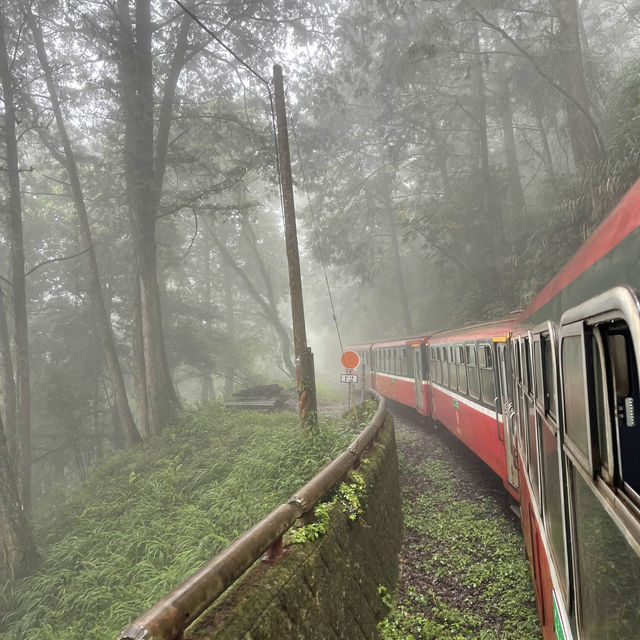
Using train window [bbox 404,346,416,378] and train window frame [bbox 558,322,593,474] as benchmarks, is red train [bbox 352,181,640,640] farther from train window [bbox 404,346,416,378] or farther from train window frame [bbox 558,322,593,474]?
train window [bbox 404,346,416,378]

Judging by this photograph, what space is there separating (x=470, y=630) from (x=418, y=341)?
9450mm

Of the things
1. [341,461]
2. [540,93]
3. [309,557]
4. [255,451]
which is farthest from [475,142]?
[309,557]

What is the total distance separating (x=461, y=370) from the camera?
9.22 meters

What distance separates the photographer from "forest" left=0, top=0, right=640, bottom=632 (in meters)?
12.2

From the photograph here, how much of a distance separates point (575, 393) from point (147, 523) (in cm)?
905

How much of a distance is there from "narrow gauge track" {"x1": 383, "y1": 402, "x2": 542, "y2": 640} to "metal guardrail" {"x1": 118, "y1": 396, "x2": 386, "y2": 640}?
191 centimetres

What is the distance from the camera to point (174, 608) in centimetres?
192

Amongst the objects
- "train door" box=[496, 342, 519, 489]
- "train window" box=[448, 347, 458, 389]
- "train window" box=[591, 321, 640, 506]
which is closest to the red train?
"train window" box=[591, 321, 640, 506]

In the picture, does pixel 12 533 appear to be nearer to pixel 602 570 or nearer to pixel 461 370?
pixel 461 370

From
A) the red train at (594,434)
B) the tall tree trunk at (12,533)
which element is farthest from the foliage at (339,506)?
the tall tree trunk at (12,533)

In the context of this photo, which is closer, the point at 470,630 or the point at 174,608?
the point at 174,608

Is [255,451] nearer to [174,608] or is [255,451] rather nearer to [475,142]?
[174,608]

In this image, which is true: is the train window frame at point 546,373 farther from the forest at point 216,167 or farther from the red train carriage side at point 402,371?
the red train carriage side at point 402,371

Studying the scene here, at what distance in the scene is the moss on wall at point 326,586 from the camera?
2.55 metres
